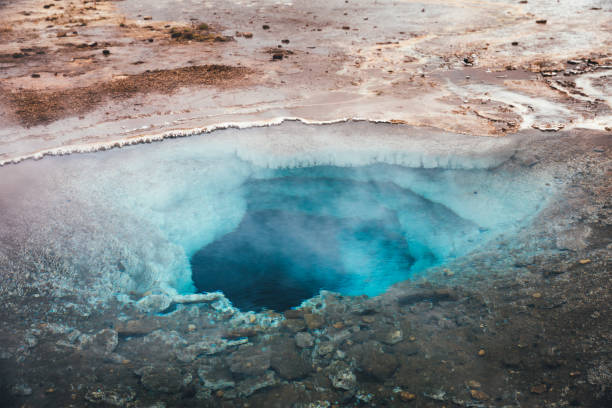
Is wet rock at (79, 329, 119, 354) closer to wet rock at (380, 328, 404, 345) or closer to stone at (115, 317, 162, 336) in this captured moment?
stone at (115, 317, 162, 336)

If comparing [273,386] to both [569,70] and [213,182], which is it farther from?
[569,70]

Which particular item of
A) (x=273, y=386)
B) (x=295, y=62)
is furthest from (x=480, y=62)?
(x=273, y=386)

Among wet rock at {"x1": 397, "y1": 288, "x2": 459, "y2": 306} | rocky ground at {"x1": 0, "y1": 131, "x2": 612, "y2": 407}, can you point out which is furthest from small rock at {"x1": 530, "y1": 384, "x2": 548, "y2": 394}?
wet rock at {"x1": 397, "y1": 288, "x2": 459, "y2": 306}

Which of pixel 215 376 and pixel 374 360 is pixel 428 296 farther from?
pixel 215 376

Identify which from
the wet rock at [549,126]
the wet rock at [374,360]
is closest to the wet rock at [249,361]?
the wet rock at [374,360]

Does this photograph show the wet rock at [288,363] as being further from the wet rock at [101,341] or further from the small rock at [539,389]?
the small rock at [539,389]
